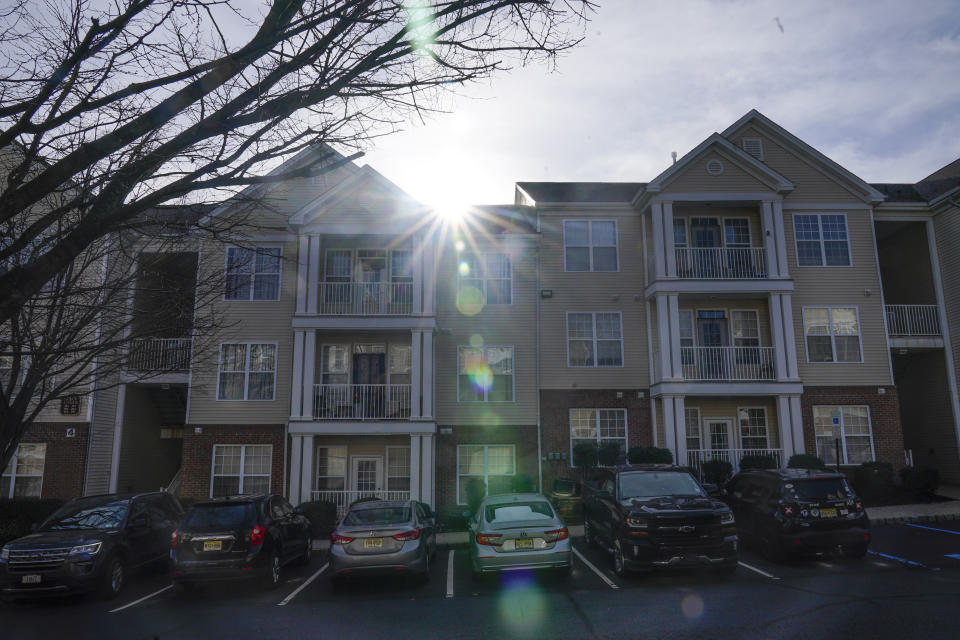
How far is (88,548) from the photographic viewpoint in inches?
446

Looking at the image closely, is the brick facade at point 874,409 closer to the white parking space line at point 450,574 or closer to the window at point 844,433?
the window at point 844,433

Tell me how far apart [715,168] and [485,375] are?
10462mm

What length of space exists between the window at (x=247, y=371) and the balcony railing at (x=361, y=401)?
1746 mm

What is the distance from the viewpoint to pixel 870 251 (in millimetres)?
22938

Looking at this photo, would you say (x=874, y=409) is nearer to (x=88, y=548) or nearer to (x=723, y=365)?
(x=723, y=365)

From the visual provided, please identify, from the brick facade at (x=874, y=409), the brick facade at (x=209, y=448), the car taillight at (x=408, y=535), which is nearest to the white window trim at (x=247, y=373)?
the brick facade at (x=209, y=448)

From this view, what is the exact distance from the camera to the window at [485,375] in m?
22.1

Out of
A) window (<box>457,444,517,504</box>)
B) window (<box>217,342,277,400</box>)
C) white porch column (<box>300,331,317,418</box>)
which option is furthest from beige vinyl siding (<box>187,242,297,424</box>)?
window (<box>457,444,517,504</box>)

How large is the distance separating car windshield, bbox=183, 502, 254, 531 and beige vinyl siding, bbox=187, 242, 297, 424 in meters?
9.39

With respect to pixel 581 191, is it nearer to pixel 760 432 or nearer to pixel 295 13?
pixel 760 432

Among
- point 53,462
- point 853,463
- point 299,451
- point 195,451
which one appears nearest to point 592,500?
point 299,451

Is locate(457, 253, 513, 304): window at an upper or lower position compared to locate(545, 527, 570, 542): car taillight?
upper

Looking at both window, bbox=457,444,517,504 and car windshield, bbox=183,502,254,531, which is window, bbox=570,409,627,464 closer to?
window, bbox=457,444,517,504

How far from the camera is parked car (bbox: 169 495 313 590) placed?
1127 centimetres
